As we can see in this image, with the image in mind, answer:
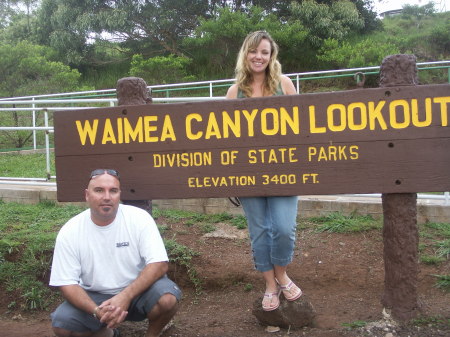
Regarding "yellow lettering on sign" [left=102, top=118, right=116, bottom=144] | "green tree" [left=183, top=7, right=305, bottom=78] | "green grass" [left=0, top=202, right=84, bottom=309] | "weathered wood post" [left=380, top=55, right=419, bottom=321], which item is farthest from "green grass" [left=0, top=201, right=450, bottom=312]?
"green tree" [left=183, top=7, right=305, bottom=78]

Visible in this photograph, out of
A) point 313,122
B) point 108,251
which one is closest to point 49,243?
point 108,251

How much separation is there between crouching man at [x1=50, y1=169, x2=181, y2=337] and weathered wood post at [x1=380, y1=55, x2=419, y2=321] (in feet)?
4.31

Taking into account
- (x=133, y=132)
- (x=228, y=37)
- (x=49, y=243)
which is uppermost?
(x=228, y=37)

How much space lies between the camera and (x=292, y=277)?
4.13 metres

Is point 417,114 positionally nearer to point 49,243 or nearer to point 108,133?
point 108,133

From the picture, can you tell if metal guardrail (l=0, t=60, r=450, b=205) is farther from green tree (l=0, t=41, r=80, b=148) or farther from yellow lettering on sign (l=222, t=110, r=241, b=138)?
green tree (l=0, t=41, r=80, b=148)

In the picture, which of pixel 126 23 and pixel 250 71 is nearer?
pixel 250 71

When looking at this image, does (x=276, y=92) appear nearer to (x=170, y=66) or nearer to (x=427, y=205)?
(x=427, y=205)

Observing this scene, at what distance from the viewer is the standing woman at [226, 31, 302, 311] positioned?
2.93 m

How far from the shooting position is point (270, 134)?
2943 millimetres

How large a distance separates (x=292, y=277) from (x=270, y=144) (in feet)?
5.29

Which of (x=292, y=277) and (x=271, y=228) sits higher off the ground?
(x=271, y=228)

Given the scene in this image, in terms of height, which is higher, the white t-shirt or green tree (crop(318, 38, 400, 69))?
green tree (crop(318, 38, 400, 69))

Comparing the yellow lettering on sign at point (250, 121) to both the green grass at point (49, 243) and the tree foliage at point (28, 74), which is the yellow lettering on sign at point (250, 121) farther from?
the tree foliage at point (28, 74)
